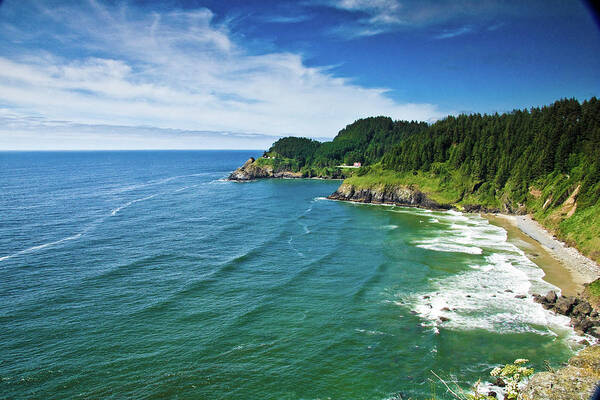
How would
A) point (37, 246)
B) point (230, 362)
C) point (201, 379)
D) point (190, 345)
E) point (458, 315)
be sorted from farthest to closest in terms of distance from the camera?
1. point (37, 246)
2. point (458, 315)
3. point (190, 345)
4. point (230, 362)
5. point (201, 379)

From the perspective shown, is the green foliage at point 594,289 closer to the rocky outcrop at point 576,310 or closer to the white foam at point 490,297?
the rocky outcrop at point 576,310

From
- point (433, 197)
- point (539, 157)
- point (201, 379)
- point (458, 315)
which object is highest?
point (539, 157)

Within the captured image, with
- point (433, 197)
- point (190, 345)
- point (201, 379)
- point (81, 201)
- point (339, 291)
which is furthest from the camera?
point (433, 197)

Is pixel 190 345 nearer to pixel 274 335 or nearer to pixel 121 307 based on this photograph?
pixel 274 335

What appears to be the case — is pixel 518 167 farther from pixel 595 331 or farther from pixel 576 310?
pixel 595 331

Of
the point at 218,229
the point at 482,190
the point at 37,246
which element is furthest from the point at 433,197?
the point at 37,246

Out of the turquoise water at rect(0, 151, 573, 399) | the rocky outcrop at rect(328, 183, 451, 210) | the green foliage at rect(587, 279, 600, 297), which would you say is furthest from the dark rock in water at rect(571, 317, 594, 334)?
the rocky outcrop at rect(328, 183, 451, 210)
